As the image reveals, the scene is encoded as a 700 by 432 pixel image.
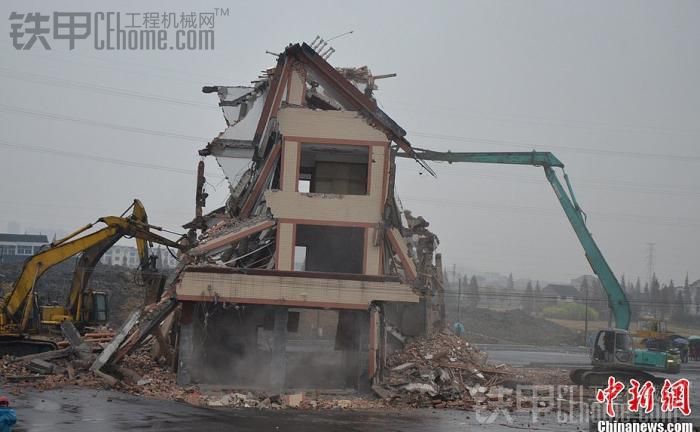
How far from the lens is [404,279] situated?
2980 centimetres

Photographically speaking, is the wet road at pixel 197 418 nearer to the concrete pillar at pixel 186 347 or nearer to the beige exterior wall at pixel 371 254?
the concrete pillar at pixel 186 347

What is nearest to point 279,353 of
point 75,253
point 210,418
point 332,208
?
point 332,208

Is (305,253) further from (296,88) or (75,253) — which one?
(75,253)

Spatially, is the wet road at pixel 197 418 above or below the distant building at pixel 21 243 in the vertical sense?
below

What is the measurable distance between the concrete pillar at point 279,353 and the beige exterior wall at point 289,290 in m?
0.62

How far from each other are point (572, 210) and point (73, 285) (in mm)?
23570

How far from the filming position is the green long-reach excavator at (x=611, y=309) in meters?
33.7

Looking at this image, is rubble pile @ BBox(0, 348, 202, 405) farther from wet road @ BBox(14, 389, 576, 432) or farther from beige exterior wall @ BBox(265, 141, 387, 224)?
beige exterior wall @ BBox(265, 141, 387, 224)

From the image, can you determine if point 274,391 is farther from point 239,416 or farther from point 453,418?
point 453,418

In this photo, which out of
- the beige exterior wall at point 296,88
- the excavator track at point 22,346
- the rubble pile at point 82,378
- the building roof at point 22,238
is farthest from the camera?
the building roof at point 22,238

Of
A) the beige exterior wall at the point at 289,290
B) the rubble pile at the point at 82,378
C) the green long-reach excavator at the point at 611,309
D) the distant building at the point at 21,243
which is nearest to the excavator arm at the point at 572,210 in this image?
the green long-reach excavator at the point at 611,309

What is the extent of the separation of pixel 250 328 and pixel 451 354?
26.2 feet

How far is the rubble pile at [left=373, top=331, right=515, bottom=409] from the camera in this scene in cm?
2722

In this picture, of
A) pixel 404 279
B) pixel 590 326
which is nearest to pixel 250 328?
pixel 404 279
